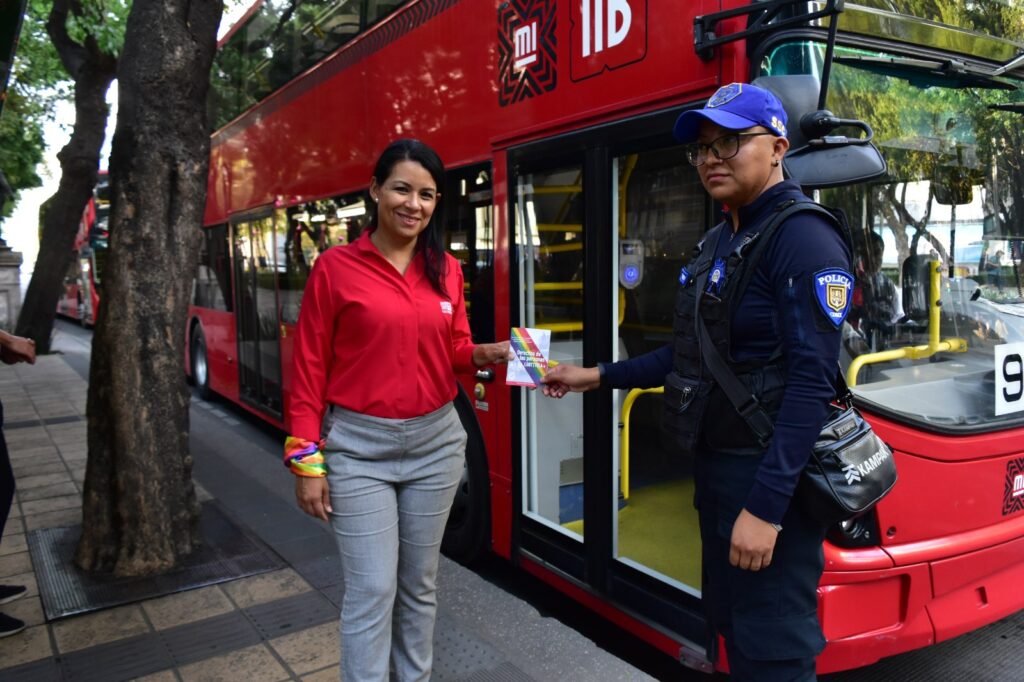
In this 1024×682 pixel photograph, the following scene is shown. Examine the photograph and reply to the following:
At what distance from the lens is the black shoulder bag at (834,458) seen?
6.15ft

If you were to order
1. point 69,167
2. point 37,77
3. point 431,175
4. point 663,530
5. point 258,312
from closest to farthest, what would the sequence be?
point 431,175 < point 663,530 < point 258,312 < point 69,167 < point 37,77

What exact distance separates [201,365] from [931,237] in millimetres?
9493

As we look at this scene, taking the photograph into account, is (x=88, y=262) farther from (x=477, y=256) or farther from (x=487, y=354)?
(x=487, y=354)

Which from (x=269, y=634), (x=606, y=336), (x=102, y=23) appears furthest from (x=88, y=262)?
(x=606, y=336)

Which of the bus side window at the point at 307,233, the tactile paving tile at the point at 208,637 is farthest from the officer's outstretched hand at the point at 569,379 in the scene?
the bus side window at the point at 307,233

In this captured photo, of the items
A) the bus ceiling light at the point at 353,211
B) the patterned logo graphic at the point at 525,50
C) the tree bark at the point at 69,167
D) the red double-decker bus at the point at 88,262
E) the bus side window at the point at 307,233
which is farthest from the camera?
the red double-decker bus at the point at 88,262

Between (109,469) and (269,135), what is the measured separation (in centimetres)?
392

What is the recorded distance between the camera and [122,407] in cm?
394

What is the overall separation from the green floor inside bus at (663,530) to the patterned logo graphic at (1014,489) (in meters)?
1.19

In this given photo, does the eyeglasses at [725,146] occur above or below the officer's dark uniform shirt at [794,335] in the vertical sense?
above

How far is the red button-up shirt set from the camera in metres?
2.24

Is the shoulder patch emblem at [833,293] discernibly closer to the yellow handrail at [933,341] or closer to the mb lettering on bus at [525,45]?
the yellow handrail at [933,341]

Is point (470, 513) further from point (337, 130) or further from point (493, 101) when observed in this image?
point (337, 130)

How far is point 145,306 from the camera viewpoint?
3971mm
